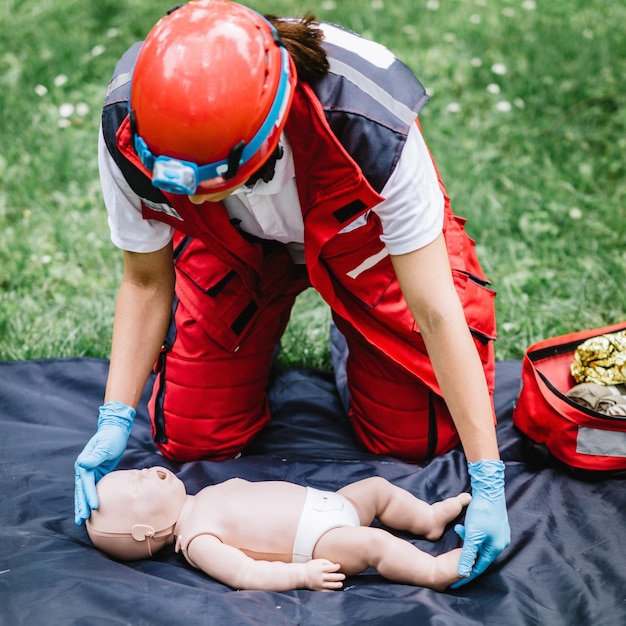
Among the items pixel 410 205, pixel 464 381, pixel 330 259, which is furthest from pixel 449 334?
pixel 330 259

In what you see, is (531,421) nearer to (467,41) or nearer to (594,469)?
(594,469)

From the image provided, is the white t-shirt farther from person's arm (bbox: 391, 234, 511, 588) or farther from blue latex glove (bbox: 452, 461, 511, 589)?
blue latex glove (bbox: 452, 461, 511, 589)

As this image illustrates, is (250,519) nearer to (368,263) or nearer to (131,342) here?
(131,342)

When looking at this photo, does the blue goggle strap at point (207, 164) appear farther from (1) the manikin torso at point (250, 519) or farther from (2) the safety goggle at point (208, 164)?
(1) the manikin torso at point (250, 519)

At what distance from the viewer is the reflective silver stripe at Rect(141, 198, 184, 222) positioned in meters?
2.04

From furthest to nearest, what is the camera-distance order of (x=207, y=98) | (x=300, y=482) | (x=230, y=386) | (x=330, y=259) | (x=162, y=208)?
(x=230, y=386) → (x=300, y=482) → (x=330, y=259) → (x=162, y=208) → (x=207, y=98)

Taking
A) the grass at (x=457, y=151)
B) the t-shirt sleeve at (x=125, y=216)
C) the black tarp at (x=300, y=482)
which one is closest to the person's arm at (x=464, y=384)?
the black tarp at (x=300, y=482)

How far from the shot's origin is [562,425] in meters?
2.34

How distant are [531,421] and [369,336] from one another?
576 millimetres

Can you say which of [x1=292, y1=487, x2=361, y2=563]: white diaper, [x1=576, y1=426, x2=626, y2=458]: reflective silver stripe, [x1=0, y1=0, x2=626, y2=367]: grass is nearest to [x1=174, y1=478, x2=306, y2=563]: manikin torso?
[x1=292, y1=487, x2=361, y2=563]: white diaper

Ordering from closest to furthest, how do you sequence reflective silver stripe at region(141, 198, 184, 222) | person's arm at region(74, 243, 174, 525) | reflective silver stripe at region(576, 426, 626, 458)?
reflective silver stripe at region(141, 198, 184, 222) → person's arm at region(74, 243, 174, 525) → reflective silver stripe at region(576, 426, 626, 458)

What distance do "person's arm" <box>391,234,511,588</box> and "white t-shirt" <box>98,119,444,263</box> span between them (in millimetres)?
62

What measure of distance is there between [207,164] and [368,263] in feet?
2.37

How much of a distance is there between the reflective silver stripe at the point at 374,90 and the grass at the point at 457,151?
137 cm
